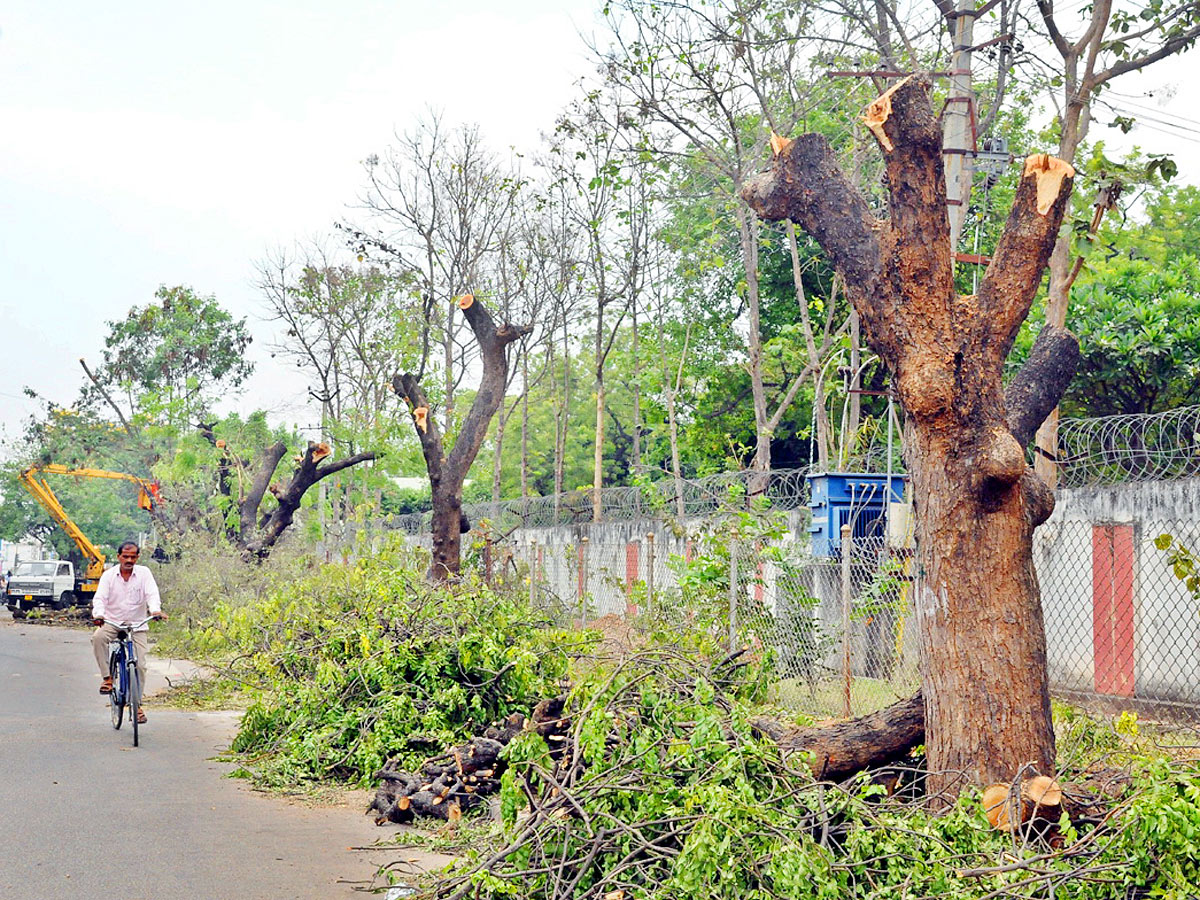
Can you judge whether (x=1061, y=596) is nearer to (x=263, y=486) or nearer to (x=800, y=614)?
(x=800, y=614)

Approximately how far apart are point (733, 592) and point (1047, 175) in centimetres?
649

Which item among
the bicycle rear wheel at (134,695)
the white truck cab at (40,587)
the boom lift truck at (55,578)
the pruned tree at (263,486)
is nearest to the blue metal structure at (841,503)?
the bicycle rear wheel at (134,695)

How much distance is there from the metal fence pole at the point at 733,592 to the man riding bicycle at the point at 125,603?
557 centimetres

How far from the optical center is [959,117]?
13.8 m

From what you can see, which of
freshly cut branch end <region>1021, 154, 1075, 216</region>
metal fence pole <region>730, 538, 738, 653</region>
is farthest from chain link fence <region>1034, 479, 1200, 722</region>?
freshly cut branch end <region>1021, 154, 1075, 216</region>

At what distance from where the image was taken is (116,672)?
12.6m

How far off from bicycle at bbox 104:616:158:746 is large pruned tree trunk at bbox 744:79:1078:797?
325 inches

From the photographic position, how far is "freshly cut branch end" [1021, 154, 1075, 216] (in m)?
6.59

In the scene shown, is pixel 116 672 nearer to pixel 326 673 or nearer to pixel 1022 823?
pixel 326 673

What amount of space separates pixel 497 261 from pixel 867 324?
27813 millimetres

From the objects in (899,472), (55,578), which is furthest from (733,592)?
(55,578)

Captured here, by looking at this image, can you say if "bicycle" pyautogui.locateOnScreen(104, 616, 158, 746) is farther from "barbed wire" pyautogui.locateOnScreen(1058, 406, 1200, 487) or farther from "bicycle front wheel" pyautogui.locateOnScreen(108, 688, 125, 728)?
"barbed wire" pyautogui.locateOnScreen(1058, 406, 1200, 487)

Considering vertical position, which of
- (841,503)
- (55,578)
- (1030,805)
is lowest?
(55,578)

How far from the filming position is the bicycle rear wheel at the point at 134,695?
11.8 m
